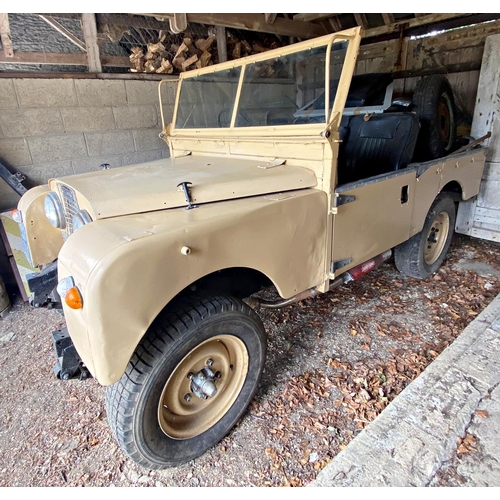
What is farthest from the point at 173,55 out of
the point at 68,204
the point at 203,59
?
the point at 68,204

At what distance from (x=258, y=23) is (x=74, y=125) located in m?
2.60

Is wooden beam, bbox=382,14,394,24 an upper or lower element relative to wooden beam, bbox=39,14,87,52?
upper

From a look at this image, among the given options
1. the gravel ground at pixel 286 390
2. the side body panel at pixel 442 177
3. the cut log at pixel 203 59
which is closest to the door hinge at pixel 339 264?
the gravel ground at pixel 286 390

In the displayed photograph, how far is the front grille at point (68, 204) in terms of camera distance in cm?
200

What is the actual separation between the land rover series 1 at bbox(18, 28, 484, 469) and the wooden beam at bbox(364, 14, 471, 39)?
8.79 feet

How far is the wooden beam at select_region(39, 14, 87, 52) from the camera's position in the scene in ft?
11.7

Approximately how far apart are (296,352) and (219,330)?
1091mm

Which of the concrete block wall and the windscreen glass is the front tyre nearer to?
the windscreen glass

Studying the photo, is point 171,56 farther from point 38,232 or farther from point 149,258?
point 149,258

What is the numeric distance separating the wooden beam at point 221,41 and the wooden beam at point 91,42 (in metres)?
1.55

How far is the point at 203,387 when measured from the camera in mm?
1851

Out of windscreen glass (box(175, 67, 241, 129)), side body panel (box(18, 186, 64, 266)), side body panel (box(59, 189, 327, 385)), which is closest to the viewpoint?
side body panel (box(59, 189, 327, 385))

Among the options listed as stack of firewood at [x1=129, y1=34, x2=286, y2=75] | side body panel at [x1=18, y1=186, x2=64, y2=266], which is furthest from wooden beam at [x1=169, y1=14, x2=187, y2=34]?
side body panel at [x1=18, y1=186, x2=64, y2=266]
